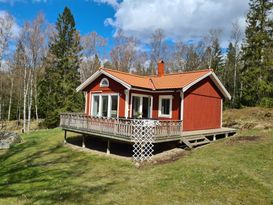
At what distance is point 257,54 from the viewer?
29953mm

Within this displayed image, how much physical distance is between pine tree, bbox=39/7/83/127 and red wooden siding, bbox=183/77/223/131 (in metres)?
19.5

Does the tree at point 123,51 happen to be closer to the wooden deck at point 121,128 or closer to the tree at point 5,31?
the tree at point 5,31

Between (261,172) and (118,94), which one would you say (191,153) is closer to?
(261,172)

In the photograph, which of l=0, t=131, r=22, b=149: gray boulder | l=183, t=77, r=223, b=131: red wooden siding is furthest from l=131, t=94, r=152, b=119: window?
l=0, t=131, r=22, b=149: gray boulder

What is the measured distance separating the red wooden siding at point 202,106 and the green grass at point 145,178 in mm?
2710

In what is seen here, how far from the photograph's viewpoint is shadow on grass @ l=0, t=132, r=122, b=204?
344 inches

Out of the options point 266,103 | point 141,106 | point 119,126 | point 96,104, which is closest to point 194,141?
point 141,106

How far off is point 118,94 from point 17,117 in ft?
105

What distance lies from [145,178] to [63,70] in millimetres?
27341

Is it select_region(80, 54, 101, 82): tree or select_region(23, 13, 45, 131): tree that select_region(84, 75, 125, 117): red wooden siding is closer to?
select_region(23, 13, 45, 131): tree

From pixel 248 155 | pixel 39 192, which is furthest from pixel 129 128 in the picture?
pixel 248 155

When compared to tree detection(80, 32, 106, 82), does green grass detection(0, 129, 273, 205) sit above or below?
below

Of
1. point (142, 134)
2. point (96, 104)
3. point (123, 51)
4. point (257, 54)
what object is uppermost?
point (123, 51)

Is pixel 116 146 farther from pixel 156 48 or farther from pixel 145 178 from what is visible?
pixel 156 48
